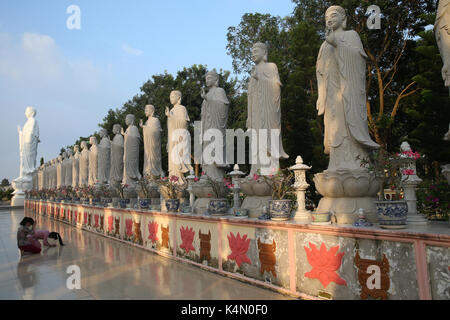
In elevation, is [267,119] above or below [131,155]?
above

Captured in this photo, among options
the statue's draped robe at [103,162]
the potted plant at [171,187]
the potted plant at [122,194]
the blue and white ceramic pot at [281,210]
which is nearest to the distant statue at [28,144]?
the statue's draped robe at [103,162]

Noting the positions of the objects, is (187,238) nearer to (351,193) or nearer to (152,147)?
(351,193)

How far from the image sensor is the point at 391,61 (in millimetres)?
11820

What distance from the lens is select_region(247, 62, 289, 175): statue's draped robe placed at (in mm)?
4551

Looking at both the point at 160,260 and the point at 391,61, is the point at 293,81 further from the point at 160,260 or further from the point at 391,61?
the point at 160,260

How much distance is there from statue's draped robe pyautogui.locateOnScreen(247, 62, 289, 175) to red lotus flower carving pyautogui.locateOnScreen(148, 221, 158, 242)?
97.1 inches

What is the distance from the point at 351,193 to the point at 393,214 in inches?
27.5

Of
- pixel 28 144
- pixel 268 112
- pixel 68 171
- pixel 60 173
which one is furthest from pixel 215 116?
pixel 28 144

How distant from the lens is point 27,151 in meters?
25.9

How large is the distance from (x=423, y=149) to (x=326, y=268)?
816cm

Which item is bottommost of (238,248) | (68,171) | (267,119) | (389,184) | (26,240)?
(26,240)

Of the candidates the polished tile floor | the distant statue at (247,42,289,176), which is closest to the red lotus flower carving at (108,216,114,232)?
the polished tile floor

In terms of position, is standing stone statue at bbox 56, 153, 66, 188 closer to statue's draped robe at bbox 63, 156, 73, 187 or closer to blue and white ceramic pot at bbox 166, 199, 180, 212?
statue's draped robe at bbox 63, 156, 73, 187
